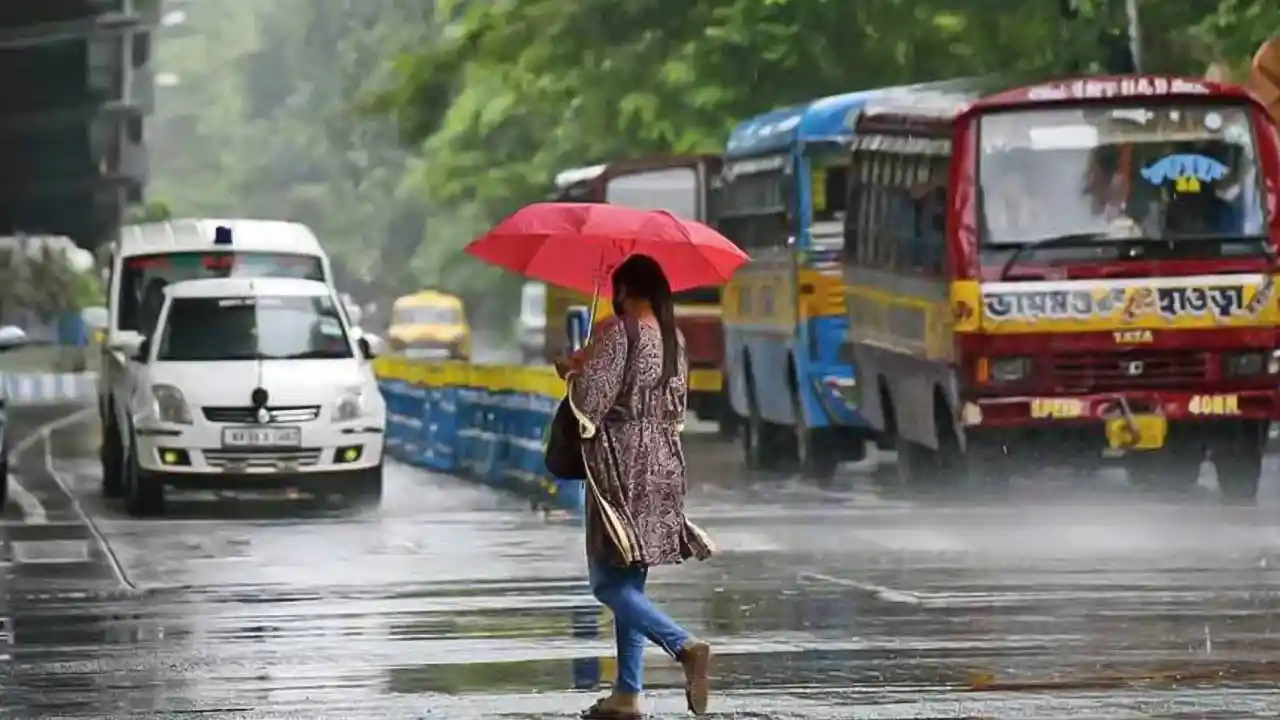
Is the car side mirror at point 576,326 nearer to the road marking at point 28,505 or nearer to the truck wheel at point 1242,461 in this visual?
the road marking at point 28,505

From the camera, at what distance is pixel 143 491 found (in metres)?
23.8

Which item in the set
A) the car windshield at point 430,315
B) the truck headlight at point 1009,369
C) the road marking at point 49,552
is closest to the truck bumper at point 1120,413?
the truck headlight at point 1009,369

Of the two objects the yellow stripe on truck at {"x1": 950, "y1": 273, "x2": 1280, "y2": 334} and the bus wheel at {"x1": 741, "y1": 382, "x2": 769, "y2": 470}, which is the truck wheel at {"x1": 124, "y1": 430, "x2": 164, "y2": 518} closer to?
the yellow stripe on truck at {"x1": 950, "y1": 273, "x2": 1280, "y2": 334}

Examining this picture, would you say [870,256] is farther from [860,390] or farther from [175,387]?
[175,387]

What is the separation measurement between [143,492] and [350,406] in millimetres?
1591

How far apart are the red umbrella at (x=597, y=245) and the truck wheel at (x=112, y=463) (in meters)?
13.7

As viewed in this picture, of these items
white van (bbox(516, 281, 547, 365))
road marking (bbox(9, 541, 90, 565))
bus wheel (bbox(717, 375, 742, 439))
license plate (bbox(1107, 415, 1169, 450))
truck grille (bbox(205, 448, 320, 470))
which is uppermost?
license plate (bbox(1107, 415, 1169, 450))

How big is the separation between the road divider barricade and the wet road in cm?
68

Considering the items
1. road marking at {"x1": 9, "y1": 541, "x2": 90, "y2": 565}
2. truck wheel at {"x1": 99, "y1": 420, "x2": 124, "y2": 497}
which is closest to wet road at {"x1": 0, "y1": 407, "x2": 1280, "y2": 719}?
road marking at {"x1": 9, "y1": 541, "x2": 90, "y2": 565}

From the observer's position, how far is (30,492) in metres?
27.0

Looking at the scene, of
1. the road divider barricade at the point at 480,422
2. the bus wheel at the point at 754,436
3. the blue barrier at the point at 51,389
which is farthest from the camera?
the blue barrier at the point at 51,389

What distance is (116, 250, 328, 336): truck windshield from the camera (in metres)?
26.2

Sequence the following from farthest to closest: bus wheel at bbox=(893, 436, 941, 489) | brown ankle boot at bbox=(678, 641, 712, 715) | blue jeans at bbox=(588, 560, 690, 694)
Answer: bus wheel at bbox=(893, 436, 941, 489), blue jeans at bbox=(588, 560, 690, 694), brown ankle boot at bbox=(678, 641, 712, 715)

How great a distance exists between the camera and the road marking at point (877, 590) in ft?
53.0
